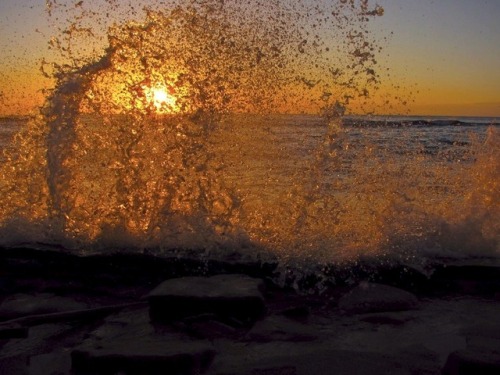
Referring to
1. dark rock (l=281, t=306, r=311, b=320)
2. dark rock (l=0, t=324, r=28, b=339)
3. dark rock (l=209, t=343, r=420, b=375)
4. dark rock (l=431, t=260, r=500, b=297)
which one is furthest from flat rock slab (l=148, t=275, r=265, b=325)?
dark rock (l=431, t=260, r=500, b=297)

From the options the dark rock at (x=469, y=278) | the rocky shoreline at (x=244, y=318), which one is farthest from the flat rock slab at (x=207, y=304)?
the dark rock at (x=469, y=278)

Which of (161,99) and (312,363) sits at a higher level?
(161,99)

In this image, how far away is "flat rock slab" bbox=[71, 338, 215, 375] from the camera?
8.61 ft

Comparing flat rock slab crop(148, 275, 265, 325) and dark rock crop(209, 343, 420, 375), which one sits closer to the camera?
dark rock crop(209, 343, 420, 375)

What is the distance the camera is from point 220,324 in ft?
10.9

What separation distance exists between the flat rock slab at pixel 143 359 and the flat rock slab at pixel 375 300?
130 centimetres

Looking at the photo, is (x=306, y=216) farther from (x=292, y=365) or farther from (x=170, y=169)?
(x=292, y=365)

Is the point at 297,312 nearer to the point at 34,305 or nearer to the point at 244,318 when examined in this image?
the point at 244,318

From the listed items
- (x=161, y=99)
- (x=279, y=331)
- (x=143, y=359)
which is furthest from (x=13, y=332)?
(x=161, y=99)

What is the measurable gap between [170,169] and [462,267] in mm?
2950

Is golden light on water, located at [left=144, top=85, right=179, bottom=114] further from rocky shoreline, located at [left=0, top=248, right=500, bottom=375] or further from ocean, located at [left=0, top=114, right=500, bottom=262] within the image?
rocky shoreline, located at [left=0, top=248, right=500, bottom=375]

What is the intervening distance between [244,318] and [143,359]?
936mm

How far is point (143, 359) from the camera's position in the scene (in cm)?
264

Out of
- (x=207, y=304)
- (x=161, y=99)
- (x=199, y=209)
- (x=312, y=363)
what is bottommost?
(x=312, y=363)
